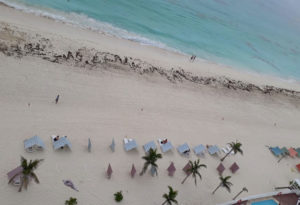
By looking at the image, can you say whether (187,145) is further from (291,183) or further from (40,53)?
(40,53)

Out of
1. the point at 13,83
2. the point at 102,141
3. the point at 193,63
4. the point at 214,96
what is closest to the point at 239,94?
the point at 214,96

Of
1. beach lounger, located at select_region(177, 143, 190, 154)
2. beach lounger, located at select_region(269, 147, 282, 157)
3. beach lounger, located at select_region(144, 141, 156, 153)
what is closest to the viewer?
beach lounger, located at select_region(144, 141, 156, 153)

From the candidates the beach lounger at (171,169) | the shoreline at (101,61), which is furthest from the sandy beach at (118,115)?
the beach lounger at (171,169)

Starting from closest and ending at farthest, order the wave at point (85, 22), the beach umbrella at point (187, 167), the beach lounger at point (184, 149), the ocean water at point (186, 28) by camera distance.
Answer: the beach umbrella at point (187, 167) → the beach lounger at point (184, 149) → the wave at point (85, 22) → the ocean water at point (186, 28)

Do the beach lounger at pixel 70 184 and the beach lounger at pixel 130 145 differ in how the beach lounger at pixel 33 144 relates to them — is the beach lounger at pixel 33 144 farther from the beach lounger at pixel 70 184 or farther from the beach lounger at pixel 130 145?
the beach lounger at pixel 130 145

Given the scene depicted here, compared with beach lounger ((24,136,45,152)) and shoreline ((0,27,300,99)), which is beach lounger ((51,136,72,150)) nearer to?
beach lounger ((24,136,45,152))

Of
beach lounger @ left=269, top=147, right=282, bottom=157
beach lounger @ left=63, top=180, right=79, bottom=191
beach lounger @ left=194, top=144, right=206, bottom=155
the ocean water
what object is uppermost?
the ocean water

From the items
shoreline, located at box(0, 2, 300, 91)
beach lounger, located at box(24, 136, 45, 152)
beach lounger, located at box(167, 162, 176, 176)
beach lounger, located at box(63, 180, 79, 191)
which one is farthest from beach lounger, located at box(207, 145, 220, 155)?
beach lounger, located at box(24, 136, 45, 152)

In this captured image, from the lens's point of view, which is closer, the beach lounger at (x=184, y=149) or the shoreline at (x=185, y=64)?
the beach lounger at (x=184, y=149)
